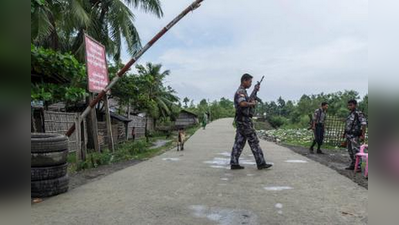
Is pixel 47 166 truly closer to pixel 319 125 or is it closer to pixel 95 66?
pixel 95 66

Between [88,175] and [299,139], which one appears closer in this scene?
[88,175]

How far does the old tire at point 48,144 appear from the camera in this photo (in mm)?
4785

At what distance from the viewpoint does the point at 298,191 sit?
5.08 meters

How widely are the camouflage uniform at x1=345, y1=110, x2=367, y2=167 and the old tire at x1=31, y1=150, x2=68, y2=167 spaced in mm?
6100

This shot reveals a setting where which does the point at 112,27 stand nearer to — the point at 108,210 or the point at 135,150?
the point at 135,150

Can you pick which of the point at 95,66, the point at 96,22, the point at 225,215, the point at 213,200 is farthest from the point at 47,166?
the point at 96,22

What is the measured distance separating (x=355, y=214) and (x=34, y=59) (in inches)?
192

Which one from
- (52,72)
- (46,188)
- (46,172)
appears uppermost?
(52,72)

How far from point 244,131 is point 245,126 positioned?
0.38ft

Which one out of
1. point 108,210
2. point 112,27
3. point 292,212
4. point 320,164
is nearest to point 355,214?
point 292,212

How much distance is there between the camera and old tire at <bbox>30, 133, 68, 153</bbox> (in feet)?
15.7

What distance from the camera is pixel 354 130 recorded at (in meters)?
7.39

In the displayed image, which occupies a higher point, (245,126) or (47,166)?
(245,126)

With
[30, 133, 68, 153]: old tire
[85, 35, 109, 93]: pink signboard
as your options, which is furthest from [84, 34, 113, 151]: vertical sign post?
[30, 133, 68, 153]: old tire
